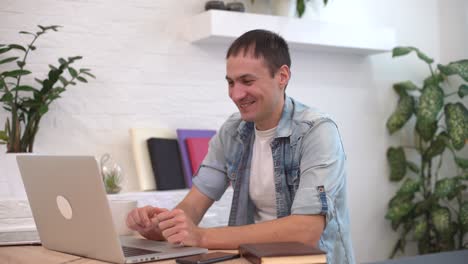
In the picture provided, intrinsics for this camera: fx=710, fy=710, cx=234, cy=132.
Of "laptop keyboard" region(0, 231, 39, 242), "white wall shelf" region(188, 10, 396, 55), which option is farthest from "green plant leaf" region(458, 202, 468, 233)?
"laptop keyboard" region(0, 231, 39, 242)

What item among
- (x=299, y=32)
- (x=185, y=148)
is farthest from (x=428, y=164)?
(x=185, y=148)

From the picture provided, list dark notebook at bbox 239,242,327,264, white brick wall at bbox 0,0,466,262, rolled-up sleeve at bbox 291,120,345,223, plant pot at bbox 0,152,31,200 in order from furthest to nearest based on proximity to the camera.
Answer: white brick wall at bbox 0,0,466,262 < plant pot at bbox 0,152,31,200 < rolled-up sleeve at bbox 291,120,345,223 < dark notebook at bbox 239,242,327,264

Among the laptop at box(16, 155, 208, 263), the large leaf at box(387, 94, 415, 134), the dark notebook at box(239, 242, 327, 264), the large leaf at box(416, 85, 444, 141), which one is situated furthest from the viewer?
the large leaf at box(387, 94, 415, 134)

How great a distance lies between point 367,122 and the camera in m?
4.75

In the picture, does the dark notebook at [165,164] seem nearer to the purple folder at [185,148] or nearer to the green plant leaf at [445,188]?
the purple folder at [185,148]

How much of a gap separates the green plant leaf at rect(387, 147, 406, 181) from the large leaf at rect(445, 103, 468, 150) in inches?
14.2

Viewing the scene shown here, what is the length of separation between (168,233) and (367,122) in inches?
117

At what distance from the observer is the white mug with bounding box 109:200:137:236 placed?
2.36m

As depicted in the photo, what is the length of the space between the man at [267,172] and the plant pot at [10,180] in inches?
39.5

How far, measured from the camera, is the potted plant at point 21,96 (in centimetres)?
317

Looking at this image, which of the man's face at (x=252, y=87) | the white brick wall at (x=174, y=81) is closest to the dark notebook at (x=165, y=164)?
the white brick wall at (x=174, y=81)

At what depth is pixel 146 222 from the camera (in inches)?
86.9

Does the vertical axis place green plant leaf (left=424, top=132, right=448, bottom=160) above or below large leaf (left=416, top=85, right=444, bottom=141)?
below

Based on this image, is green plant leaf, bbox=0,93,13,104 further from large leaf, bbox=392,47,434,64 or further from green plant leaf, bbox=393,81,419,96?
green plant leaf, bbox=393,81,419,96
